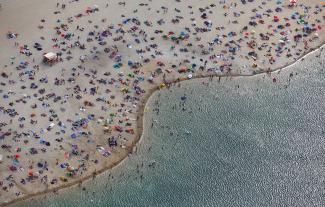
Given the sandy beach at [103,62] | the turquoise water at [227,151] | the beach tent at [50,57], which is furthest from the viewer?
the beach tent at [50,57]

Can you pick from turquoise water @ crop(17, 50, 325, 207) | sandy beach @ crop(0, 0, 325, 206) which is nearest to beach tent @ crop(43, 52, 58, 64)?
sandy beach @ crop(0, 0, 325, 206)

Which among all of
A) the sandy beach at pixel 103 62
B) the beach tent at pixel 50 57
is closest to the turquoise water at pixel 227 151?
the sandy beach at pixel 103 62

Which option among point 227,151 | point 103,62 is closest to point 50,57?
point 103,62

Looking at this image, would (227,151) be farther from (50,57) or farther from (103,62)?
(50,57)

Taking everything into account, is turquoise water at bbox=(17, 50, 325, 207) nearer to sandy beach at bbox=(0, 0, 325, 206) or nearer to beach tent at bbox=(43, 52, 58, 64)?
sandy beach at bbox=(0, 0, 325, 206)

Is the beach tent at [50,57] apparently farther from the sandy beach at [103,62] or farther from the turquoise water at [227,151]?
the turquoise water at [227,151]

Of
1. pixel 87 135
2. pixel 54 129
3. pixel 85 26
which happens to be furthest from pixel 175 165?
pixel 85 26
